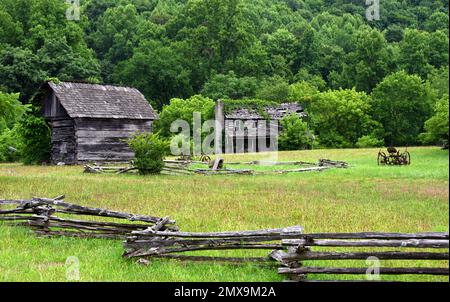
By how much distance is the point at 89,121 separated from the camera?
3722 centimetres

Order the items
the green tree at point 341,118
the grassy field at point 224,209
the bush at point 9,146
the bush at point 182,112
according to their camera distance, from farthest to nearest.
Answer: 1. the green tree at point 341,118
2. the bush at point 182,112
3. the bush at point 9,146
4. the grassy field at point 224,209

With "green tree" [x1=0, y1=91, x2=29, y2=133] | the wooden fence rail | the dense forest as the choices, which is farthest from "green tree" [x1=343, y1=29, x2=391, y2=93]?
the wooden fence rail

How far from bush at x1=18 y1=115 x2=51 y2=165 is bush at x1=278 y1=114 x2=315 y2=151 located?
2527 cm

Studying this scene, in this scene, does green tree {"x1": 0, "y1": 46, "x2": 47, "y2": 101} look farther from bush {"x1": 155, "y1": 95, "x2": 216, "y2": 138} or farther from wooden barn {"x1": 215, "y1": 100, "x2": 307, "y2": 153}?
wooden barn {"x1": 215, "y1": 100, "x2": 307, "y2": 153}

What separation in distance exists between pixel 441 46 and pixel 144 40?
4444cm

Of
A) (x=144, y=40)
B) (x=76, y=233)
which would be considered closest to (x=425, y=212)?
(x=76, y=233)

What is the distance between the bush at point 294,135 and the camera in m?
55.3

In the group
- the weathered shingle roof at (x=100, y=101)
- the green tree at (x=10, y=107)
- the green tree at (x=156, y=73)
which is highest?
the green tree at (x=156, y=73)

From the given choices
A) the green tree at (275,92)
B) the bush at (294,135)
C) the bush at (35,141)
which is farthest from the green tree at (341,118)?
the bush at (35,141)

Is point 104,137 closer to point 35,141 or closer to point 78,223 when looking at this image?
point 35,141

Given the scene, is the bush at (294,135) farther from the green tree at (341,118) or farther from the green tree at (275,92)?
the green tree at (275,92)

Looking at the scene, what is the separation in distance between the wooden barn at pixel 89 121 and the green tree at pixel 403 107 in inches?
1203

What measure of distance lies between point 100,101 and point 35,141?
18.1ft

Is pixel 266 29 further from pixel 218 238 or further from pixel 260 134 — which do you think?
pixel 218 238
